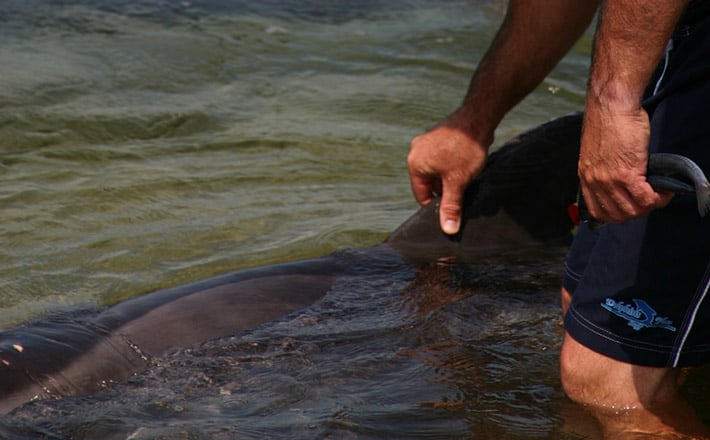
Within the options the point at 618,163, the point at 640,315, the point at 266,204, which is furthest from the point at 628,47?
the point at 266,204

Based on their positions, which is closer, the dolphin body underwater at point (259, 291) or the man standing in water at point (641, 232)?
the man standing in water at point (641, 232)

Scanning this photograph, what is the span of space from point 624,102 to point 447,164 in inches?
61.4

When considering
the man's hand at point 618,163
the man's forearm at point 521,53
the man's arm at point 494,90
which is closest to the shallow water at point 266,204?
the man's arm at point 494,90

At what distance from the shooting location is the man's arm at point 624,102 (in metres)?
2.89

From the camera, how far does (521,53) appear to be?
14.1 feet

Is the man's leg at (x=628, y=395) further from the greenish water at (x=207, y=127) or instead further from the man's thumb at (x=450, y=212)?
the greenish water at (x=207, y=127)

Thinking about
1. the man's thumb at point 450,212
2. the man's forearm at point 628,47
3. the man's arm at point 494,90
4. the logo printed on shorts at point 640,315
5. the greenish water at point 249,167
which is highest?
the man's forearm at point 628,47

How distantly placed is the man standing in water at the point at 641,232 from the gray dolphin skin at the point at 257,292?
1009 millimetres

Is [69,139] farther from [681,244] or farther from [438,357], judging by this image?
[681,244]

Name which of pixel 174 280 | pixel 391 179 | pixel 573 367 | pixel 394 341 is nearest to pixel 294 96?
pixel 391 179

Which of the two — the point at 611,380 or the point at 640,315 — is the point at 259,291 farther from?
the point at 640,315

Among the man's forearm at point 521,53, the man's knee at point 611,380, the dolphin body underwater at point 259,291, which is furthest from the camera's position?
the man's forearm at point 521,53

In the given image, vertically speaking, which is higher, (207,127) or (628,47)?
(628,47)

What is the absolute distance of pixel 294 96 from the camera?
779 centimetres
